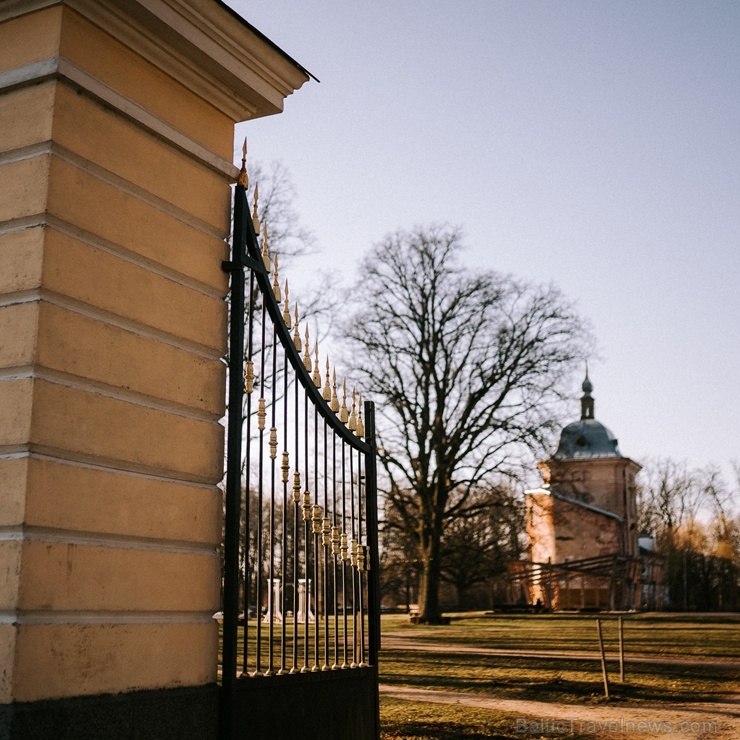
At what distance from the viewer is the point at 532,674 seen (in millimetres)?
14008

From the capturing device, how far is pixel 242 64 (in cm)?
511

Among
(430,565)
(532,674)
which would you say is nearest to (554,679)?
(532,674)

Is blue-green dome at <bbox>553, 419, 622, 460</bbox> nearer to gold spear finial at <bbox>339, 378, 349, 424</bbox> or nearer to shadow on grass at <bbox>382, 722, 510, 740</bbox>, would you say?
shadow on grass at <bbox>382, 722, 510, 740</bbox>

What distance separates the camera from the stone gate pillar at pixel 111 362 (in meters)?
3.87

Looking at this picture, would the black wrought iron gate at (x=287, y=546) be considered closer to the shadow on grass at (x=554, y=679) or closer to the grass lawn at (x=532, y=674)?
the grass lawn at (x=532, y=674)

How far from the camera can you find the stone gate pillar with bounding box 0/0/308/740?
3.87 metres

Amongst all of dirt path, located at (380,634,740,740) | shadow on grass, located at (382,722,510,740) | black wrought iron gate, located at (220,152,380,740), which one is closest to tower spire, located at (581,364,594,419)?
dirt path, located at (380,634,740,740)

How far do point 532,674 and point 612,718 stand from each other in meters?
4.46

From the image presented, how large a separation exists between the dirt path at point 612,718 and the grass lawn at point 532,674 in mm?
342

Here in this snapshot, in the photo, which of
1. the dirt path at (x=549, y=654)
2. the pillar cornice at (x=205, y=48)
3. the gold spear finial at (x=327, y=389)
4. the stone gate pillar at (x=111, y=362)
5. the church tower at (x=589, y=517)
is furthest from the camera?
the church tower at (x=589, y=517)

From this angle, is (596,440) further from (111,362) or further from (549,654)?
(111,362)

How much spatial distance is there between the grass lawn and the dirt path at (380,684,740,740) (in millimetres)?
342

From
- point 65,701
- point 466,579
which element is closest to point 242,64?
point 65,701

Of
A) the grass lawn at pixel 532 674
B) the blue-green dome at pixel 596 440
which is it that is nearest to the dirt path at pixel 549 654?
the grass lawn at pixel 532 674
